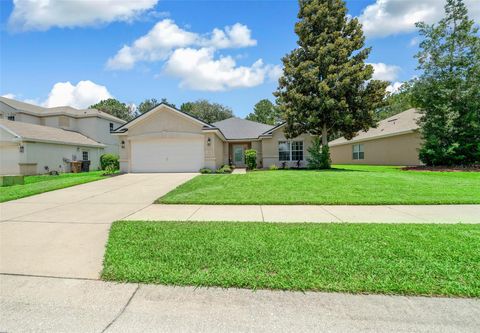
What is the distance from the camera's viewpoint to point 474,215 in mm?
5508

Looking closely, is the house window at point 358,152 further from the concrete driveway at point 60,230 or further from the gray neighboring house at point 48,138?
the gray neighboring house at point 48,138

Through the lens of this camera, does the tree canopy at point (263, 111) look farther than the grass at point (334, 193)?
Yes

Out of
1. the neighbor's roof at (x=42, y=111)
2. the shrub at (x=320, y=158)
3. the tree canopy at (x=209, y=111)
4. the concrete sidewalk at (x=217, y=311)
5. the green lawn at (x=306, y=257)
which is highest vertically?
the tree canopy at (x=209, y=111)

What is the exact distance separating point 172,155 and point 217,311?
1514cm

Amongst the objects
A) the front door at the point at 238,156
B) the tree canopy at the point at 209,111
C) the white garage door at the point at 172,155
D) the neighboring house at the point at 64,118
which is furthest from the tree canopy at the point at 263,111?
the white garage door at the point at 172,155

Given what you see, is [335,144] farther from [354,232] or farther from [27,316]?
[27,316]

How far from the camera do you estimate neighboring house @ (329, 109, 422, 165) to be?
19438 millimetres

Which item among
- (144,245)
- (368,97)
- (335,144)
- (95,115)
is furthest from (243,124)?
(144,245)

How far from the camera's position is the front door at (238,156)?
22.5 meters

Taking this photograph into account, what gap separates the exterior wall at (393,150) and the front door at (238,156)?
13.0 meters

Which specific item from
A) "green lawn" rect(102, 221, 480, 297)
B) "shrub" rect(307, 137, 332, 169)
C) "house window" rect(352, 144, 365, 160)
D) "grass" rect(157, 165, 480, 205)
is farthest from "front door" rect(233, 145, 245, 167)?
"green lawn" rect(102, 221, 480, 297)

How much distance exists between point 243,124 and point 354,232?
2050 cm

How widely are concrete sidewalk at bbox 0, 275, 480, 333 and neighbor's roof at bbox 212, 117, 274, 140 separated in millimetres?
18761

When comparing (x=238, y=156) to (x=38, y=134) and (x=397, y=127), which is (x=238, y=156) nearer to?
(x=397, y=127)
